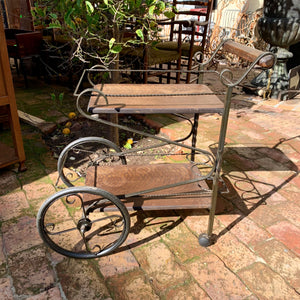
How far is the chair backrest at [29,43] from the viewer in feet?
19.0

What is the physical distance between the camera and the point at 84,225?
2.13 m

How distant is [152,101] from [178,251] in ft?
3.60

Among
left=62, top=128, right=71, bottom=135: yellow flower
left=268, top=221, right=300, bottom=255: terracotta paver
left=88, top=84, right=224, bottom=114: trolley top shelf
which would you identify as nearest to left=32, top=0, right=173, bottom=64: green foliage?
left=88, top=84, right=224, bottom=114: trolley top shelf

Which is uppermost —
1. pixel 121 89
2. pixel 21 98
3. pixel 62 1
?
pixel 62 1

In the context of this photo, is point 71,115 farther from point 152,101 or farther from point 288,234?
point 288,234

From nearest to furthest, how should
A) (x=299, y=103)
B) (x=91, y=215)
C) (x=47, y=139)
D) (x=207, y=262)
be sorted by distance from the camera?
1. (x=207, y=262)
2. (x=91, y=215)
3. (x=47, y=139)
4. (x=299, y=103)

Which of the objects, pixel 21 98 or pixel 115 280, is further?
pixel 21 98

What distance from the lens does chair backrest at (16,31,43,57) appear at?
5.78 metres

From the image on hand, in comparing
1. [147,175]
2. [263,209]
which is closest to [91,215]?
[147,175]

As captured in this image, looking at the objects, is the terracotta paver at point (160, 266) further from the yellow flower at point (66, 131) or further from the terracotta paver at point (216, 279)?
the yellow flower at point (66, 131)

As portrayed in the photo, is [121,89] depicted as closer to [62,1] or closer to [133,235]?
[62,1]

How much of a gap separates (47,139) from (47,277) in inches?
89.6

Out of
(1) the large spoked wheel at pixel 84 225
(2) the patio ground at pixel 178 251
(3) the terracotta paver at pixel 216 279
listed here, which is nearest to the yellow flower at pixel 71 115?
(2) the patio ground at pixel 178 251

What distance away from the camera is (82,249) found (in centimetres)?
224
